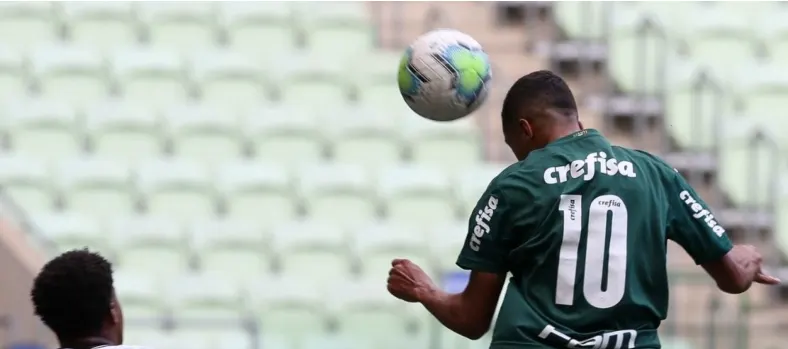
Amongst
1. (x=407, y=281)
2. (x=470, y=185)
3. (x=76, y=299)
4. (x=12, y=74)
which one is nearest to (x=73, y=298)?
(x=76, y=299)

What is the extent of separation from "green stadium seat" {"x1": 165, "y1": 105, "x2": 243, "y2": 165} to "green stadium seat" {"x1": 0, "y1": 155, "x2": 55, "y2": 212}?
3.15 feet

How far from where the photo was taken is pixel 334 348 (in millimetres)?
8203

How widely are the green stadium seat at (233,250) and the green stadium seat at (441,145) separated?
→ 4.59 ft

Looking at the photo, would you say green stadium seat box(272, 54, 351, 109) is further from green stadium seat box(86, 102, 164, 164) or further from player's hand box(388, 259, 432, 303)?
player's hand box(388, 259, 432, 303)

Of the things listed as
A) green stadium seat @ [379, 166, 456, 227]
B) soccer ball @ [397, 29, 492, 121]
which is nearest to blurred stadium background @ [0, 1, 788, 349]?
green stadium seat @ [379, 166, 456, 227]

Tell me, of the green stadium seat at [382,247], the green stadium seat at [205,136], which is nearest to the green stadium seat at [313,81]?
the green stadium seat at [205,136]

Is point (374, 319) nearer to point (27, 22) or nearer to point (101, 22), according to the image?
point (101, 22)

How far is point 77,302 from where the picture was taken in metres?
3.48

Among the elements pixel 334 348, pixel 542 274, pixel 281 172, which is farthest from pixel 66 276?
pixel 281 172

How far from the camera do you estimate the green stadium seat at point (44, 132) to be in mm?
10242

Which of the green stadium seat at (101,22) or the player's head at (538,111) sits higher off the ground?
the green stadium seat at (101,22)

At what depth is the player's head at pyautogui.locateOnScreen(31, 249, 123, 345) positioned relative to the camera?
3.48 metres

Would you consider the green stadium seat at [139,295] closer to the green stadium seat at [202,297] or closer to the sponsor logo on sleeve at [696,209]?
the green stadium seat at [202,297]

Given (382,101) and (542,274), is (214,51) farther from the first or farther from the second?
(542,274)
